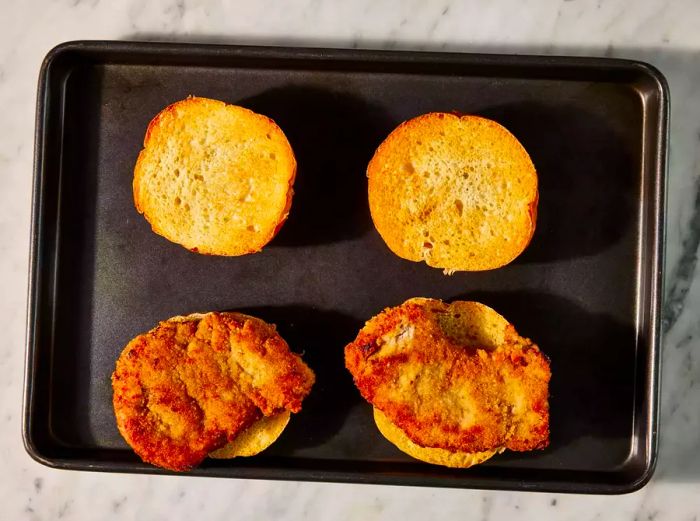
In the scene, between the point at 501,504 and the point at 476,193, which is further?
the point at 501,504

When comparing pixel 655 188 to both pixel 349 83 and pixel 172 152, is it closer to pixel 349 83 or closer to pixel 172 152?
pixel 349 83

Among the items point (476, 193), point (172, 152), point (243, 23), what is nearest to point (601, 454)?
point (476, 193)

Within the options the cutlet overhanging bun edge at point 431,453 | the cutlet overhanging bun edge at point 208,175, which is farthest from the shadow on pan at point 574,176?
the cutlet overhanging bun edge at point 208,175

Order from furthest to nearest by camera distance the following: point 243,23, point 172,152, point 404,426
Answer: point 243,23 < point 172,152 < point 404,426

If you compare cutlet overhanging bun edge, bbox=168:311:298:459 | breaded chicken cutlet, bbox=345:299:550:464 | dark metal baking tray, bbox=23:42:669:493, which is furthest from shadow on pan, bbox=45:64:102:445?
breaded chicken cutlet, bbox=345:299:550:464

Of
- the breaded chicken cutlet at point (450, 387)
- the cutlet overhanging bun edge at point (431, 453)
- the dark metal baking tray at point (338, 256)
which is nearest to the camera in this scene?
the breaded chicken cutlet at point (450, 387)

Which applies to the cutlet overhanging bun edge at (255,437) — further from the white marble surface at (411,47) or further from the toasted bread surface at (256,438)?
the white marble surface at (411,47)
